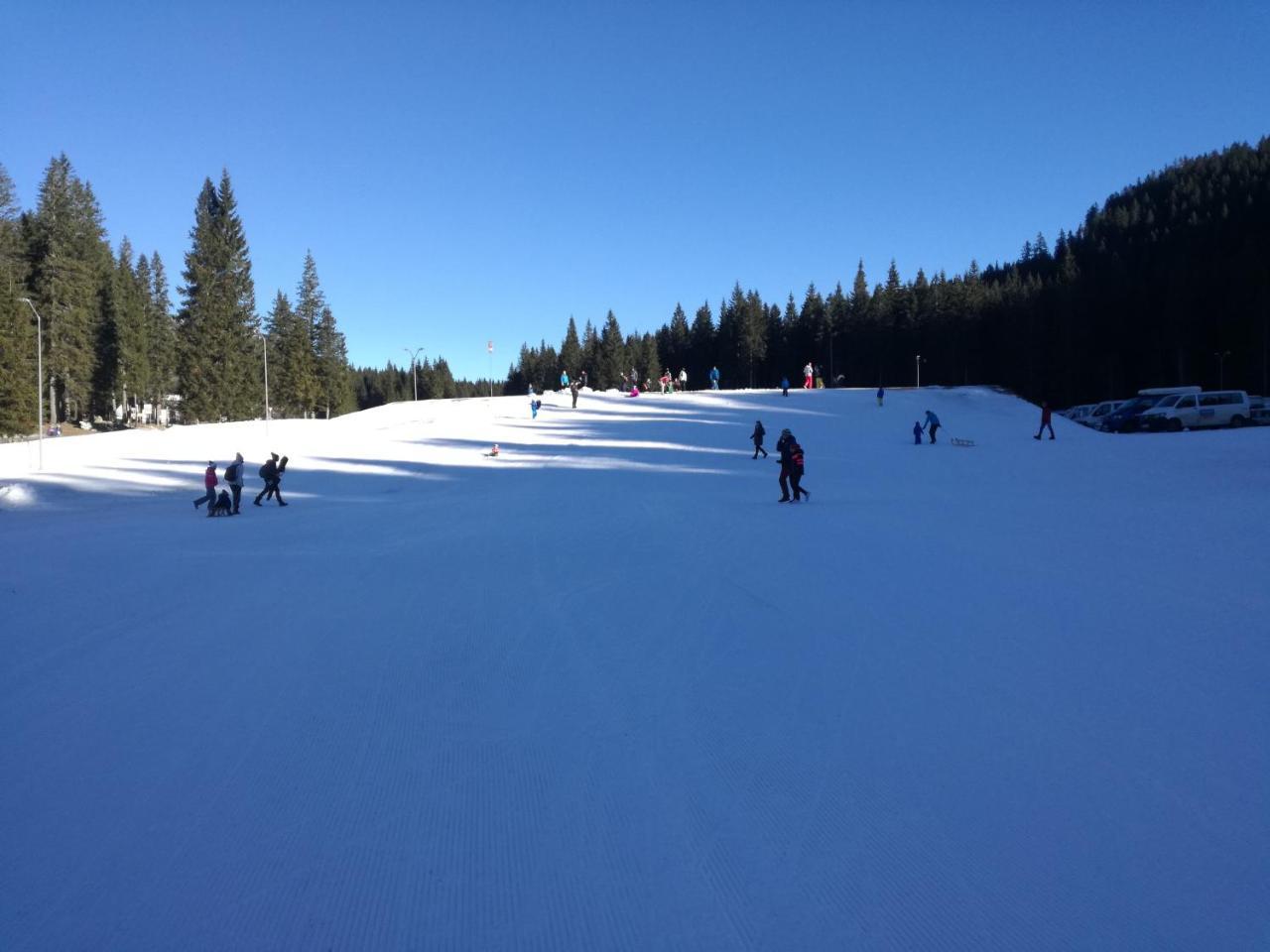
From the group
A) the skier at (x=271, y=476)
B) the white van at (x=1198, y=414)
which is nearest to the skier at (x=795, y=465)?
the skier at (x=271, y=476)

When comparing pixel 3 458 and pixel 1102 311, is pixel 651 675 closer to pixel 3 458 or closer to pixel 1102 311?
pixel 3 458

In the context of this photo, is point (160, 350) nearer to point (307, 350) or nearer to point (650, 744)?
point (307, 350)

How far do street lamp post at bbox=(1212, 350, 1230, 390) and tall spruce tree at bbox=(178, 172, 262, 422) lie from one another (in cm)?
9460

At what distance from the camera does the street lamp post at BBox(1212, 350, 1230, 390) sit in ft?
240

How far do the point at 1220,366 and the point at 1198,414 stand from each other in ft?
176

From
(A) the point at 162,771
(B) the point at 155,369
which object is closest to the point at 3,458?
(A) the point at 162,771

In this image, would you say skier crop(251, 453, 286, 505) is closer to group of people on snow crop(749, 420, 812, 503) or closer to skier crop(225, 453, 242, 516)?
skier crop(225, 453, 242, 516)

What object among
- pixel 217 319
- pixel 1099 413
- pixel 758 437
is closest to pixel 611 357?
pixel 217 319

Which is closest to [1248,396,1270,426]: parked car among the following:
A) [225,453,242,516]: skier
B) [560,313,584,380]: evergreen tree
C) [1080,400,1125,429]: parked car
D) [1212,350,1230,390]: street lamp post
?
[1080,400,1125,429]: parked car

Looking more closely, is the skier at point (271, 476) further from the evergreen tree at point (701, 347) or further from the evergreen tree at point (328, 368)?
the evergreen tree at point (701, 347)

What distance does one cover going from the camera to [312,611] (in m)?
8.79

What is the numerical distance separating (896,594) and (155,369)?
9159 cm

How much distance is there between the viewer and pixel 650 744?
16.5ft

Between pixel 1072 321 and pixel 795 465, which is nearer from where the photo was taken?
pixel 795 465
